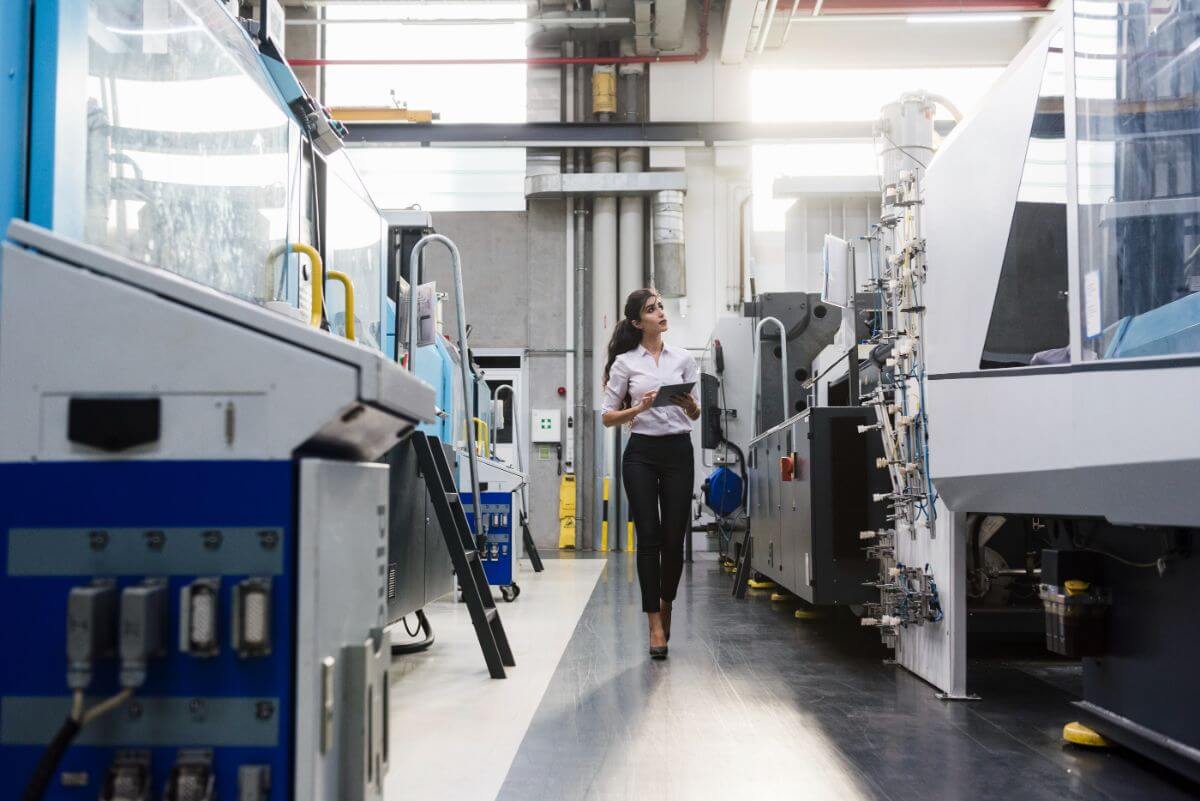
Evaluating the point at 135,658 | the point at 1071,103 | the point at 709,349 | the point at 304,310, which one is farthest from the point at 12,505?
the point at 709,349

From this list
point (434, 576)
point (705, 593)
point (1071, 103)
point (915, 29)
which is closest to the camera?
point (1071, 103)

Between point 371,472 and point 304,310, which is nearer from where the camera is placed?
Answer: point 371,472

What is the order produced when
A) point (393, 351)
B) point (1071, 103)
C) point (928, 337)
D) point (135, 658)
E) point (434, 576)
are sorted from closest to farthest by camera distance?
point (135, 658) < point (1071, 103) < point (928, 337) < point (434, 576) < point (393, 351)

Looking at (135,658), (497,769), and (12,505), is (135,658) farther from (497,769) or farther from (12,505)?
(497,769)

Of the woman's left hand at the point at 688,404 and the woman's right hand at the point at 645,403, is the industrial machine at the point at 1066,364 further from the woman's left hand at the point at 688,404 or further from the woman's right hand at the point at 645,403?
the woman's right hand at the point at 645,403

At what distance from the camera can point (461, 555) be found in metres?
3.36

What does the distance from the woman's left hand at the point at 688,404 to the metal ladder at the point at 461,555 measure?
0.87m

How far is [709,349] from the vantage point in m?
7.72

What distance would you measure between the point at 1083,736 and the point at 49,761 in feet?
7.24

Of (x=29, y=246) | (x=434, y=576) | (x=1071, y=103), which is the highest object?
(x=1071, y=103)

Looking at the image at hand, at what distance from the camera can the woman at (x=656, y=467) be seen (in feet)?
12.2

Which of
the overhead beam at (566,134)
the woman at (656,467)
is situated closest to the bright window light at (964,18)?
the overhead beam at (566,134)

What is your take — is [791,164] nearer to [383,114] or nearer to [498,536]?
[383,114]

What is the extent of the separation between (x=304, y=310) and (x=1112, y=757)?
2224mm
